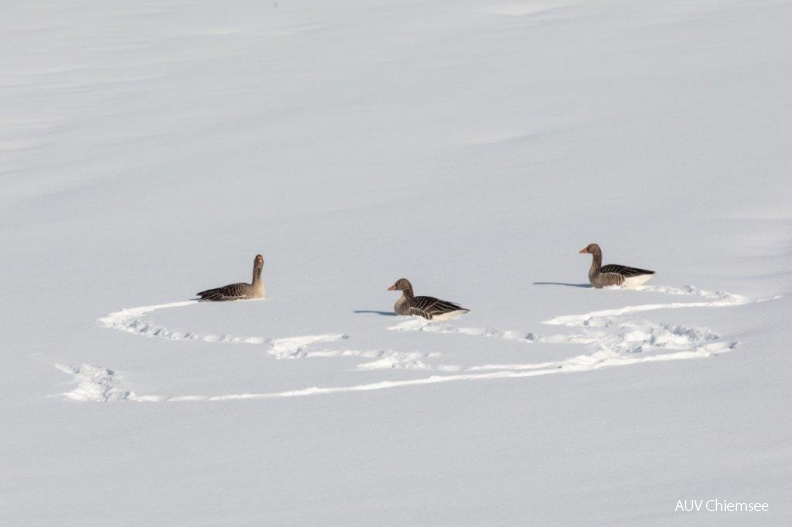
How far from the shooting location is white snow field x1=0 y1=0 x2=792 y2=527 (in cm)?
696

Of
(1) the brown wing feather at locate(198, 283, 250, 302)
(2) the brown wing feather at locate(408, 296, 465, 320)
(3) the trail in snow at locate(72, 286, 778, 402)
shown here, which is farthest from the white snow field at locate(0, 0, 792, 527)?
(1) the brown wing feather at locate(198, 283, 250, 302)

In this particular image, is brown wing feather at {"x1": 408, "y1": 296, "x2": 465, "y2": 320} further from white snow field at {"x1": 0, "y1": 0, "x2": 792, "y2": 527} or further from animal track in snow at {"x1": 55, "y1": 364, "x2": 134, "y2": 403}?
animal track in snow at {"x1": 55, "y1": 364, "x2": 134, "y2": 403}

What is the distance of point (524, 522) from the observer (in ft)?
20.5

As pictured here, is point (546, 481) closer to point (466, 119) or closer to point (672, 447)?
point (672, 447)

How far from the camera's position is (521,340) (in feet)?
32.9

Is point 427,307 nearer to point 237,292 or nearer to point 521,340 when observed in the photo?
point 521,340

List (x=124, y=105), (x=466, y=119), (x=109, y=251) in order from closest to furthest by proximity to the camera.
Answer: (x=109, y=251), (x=466, y=119), (x=124, y=105)

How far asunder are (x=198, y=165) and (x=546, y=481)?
13.6m

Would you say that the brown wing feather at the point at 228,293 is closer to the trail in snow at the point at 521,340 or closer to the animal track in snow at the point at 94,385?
the trail in snow at the point at 521,340

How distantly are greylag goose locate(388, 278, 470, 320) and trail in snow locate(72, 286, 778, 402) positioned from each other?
0.09m

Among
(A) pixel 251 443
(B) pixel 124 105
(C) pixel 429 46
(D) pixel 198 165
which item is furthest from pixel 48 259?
(C) pixel 429 46

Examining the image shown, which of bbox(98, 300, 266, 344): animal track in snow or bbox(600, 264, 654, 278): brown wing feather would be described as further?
bbox(600, 264, 654, 278): brown wing feather

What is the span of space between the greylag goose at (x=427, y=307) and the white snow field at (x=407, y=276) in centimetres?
12

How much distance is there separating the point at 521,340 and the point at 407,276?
10.1ft
